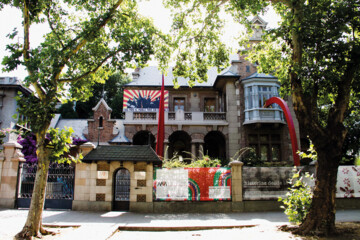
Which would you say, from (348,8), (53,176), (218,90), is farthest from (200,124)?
(348,8)

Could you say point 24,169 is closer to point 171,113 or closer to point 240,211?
point 240,211

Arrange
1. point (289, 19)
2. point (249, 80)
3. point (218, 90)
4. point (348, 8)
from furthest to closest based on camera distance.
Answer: point (218, 90) < point (249, 80) < point (289, 19) < point (348, 8)

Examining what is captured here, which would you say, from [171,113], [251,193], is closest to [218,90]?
[171,113]

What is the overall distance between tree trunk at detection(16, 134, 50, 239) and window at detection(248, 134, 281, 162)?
719 inches

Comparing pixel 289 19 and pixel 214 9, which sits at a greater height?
pixel 214 9

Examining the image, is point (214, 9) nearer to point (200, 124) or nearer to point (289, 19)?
point (289, 19)

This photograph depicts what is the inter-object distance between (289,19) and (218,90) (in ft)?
57.1

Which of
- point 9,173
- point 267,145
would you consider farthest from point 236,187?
point 267,145

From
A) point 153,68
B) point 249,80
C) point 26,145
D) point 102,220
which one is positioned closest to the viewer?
point 102,220

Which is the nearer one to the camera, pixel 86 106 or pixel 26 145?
pixel 26 145

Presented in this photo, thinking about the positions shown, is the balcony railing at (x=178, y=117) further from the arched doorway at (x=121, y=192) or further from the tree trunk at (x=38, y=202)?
the tree trunk at (x=38, y=202)

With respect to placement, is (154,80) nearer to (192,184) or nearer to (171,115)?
(171,115)

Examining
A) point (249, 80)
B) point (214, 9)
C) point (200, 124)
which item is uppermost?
point (249, 80)

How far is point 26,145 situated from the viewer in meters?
21.4
